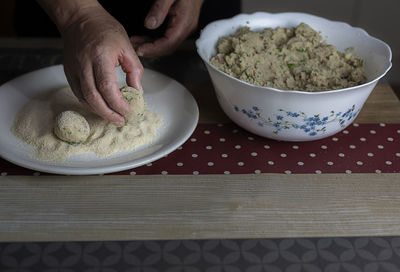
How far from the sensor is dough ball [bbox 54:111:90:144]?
0.88 metres

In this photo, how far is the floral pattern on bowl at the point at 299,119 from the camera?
35.1 inches

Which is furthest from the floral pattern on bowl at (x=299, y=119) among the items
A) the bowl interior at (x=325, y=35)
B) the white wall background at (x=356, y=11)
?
the white wall background at (x=356, y=11)

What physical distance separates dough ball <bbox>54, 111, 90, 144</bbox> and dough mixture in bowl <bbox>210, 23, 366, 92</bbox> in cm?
29

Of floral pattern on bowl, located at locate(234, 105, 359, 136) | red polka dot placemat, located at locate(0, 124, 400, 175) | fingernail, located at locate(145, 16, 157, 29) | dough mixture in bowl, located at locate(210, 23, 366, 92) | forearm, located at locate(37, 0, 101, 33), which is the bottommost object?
red polka dot placemat, located at locate(0, 124, 400, 175)

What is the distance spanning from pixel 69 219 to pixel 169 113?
321 millimetres

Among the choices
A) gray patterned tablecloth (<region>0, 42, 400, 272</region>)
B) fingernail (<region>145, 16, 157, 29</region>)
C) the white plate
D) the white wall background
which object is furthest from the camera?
the white wall background

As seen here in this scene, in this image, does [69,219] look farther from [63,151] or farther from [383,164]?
[383,164]

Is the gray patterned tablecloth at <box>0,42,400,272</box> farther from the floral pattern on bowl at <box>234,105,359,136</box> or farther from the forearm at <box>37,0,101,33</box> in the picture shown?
the forearm at <box>37,0,101,33</box>

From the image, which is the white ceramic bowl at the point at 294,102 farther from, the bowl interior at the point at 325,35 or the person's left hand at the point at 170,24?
the person's left hand at the point at 170,24

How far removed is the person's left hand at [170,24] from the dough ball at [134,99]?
0.22 m

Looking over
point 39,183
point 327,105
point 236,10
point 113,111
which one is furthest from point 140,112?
point 236,10

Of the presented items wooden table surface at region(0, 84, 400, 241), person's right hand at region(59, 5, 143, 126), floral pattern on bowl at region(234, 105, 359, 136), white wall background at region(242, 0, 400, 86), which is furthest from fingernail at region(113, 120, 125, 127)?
white wall background at region(242, 0, 400, 86)

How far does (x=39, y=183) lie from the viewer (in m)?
0.86

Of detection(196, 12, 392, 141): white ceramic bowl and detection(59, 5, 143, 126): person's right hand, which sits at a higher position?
detection(59, 5, 143, 126): person's right hand
